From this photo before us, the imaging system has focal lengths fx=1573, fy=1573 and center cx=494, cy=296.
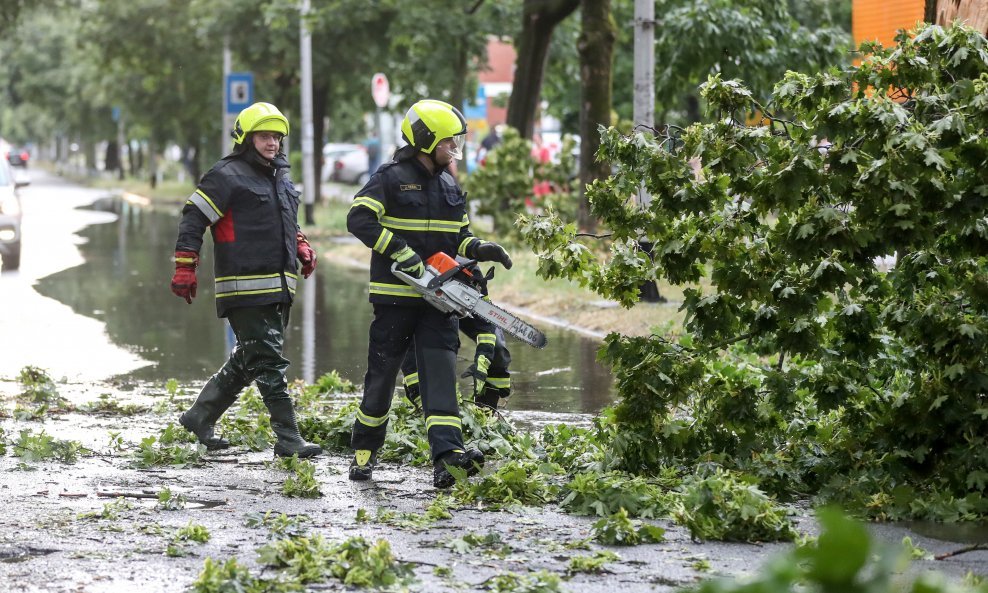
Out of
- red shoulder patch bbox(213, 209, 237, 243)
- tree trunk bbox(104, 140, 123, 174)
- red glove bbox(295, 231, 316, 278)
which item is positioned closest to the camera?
red shoulder patch bbox(213, 209, 237, 243)

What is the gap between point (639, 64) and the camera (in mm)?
15383

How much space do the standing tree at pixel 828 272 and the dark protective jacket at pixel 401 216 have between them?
44 cm

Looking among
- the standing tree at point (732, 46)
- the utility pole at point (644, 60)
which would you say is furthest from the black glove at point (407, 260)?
the standing tree at point (732, 46)

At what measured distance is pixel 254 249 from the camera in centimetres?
791

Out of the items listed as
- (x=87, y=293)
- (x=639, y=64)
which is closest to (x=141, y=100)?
(x=87, y=293)

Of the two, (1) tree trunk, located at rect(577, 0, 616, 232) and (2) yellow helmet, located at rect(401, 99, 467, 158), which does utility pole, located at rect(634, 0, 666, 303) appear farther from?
(2) yellow helmet, located at rect(401, 99, 467, 158)

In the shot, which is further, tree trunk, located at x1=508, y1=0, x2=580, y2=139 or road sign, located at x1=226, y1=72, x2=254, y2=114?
road sign, located at x1=226, y1=72, x2=254, y2=114

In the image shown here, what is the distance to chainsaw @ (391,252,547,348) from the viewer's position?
7.23 meters

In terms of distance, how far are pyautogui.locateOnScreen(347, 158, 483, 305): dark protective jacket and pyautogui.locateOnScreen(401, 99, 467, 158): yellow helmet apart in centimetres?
12

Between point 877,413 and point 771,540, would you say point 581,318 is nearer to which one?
point 877,413

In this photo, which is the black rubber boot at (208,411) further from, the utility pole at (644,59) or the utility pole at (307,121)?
the utility pole at (307,121)

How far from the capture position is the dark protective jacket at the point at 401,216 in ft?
24.0

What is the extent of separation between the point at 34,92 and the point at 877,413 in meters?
74.2

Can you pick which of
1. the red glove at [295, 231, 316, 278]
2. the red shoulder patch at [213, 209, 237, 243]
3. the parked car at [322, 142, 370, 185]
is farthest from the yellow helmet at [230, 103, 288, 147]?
the parked car at [322, 142, 370, 185]
